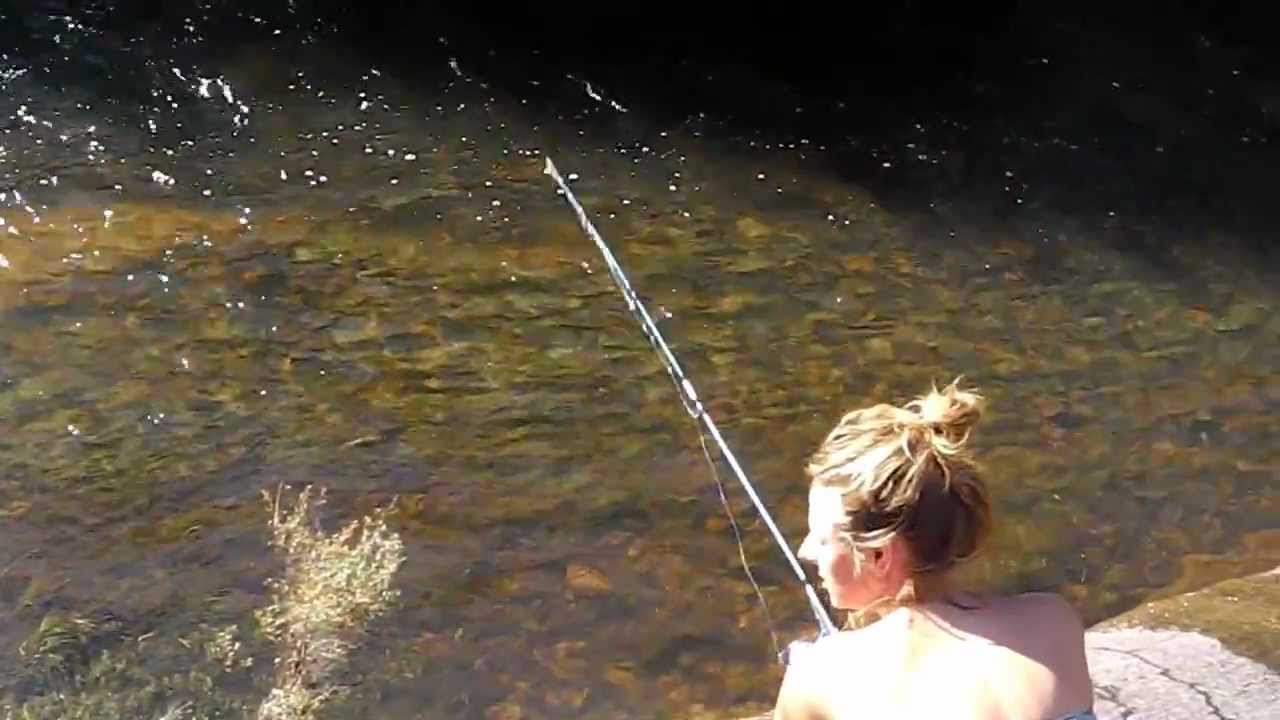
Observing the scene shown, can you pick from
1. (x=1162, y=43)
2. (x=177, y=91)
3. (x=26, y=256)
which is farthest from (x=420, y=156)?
(x=1162, y=43)

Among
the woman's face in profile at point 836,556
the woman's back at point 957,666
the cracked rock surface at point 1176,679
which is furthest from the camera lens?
the cracked rock surface at point 1176,679

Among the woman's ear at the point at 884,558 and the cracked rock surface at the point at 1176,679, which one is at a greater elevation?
the woman's ear at the point at 884,558

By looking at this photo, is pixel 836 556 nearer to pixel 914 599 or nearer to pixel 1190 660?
pixel 914 599

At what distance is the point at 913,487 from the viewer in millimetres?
1700

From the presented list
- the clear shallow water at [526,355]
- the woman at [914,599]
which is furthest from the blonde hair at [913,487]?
the clear shallow water at [526,355]

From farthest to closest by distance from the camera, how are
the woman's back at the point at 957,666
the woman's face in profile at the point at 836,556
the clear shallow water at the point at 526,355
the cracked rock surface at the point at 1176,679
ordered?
the clear shallow water at the point at 526,355 < the cracked rock surface at the point at 1176,679 < the woman's face in profile at the point at 836,556 < the woman's back at the point at 957,666

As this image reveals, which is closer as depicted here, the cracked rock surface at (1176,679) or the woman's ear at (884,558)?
the woman's ear at (884,558)

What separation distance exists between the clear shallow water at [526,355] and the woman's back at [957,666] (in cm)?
138

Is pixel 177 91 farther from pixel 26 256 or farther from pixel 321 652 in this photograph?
pixel 321 652

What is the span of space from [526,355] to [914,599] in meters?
2.29

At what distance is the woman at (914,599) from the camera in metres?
1.67

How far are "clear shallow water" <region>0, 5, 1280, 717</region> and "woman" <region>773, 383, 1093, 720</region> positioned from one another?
138 cm

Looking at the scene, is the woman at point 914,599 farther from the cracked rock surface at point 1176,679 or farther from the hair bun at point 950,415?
the cracked rock surface at point 1176,679

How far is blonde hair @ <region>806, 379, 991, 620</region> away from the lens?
1.70 m
